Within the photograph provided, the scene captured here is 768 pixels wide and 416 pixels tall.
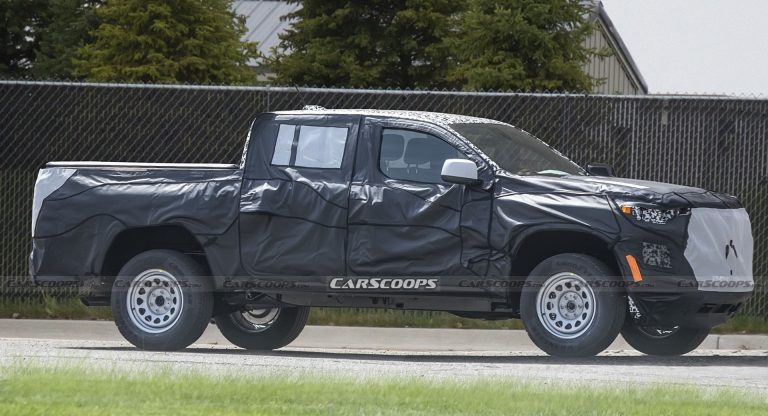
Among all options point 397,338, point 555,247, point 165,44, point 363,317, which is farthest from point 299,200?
point 165,44

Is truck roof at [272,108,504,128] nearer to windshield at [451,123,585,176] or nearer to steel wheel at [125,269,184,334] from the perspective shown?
windshield at [451,123,585,176]

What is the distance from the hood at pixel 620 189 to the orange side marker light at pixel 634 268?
442 millimetres

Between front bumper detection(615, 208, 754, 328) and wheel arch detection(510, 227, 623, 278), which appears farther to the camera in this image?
wheel arch detection(510, 227, 623, 278)

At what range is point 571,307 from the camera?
1077cm

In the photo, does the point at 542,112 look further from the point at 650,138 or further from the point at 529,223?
the point at 529,223

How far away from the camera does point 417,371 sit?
10.0m

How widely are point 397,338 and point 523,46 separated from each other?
17047mm

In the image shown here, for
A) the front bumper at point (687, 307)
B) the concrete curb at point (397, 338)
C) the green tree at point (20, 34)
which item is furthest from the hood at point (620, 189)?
the green tree at point (20, 34)

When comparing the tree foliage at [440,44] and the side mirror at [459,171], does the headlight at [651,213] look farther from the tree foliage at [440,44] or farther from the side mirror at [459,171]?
the tree foliage at [440,44]

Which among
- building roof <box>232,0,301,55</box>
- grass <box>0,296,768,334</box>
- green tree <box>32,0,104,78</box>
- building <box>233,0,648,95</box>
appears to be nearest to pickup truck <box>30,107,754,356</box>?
grass <box>0,296,768,334</box>

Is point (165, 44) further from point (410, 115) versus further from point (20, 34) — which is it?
point (410, 115)

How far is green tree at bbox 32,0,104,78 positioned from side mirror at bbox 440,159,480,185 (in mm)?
29057

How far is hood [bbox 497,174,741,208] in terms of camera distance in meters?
10.5

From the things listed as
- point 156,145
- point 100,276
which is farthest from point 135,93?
point 100,276
